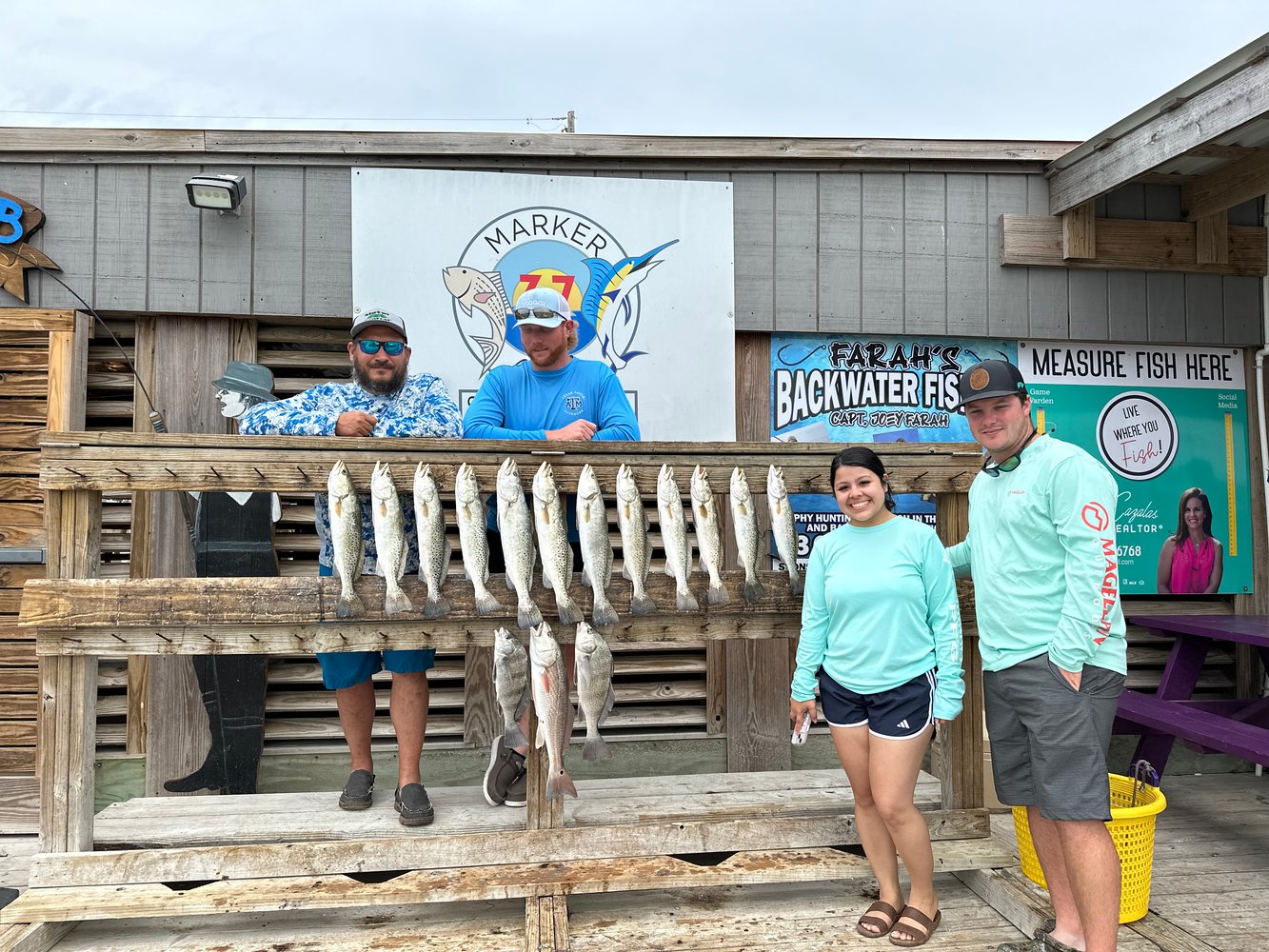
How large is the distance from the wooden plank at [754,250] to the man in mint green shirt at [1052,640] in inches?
82.9

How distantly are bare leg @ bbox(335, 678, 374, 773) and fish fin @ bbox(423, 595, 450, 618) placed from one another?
2.41 ft

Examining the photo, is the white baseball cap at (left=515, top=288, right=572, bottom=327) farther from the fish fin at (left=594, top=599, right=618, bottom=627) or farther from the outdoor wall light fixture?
the outdoor wall light fixture

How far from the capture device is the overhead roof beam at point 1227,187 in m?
4.56

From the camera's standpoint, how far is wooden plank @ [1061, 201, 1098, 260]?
4.93m

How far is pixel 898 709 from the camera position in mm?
2764

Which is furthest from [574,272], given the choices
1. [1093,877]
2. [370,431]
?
[1093,877]

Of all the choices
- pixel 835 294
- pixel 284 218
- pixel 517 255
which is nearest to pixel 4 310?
pixel 284 218

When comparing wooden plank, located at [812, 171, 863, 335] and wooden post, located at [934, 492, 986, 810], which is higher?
wooden plank, located at [812, 171, 863, 335]

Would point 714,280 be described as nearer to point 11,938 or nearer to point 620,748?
point 620,748

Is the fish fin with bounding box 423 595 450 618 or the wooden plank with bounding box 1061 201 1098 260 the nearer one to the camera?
the fish fin with bounding box 423 595 450 618

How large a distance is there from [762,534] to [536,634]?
208cm

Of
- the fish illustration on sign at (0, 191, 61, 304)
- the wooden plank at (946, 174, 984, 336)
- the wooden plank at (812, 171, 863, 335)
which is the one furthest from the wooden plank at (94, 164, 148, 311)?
the wooden plank at (946, 174, 984, 336)

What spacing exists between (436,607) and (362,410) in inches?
41.1

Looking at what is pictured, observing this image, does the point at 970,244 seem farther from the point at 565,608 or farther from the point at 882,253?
the point at 565,608
